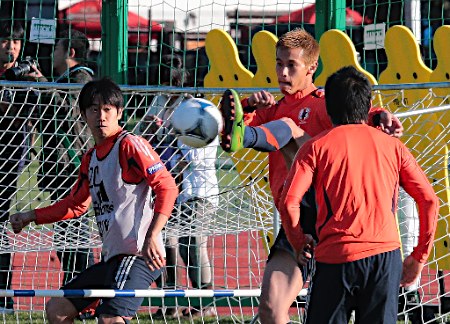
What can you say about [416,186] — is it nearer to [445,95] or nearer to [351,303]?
[351,303]

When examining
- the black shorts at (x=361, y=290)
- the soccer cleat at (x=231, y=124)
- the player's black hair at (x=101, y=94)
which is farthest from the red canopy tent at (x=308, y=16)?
the black shorts at (x=361, y=290)

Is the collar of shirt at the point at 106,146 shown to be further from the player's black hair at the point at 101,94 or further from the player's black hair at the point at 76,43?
the player's black hair at the point at 76,43

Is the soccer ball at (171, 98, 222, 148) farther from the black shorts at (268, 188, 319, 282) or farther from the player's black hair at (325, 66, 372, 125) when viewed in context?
the black shorts at (268, 188, 319, 282)

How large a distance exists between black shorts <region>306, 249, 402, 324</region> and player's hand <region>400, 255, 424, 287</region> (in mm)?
193

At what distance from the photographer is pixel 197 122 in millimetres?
5012

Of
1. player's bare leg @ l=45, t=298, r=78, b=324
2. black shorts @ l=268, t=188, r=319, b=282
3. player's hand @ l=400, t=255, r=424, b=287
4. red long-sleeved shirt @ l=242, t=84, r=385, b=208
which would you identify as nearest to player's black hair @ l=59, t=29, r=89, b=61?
red long-sleeved shirt @ l=242, t=84, r=385, b=208

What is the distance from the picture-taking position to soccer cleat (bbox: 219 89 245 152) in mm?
4965

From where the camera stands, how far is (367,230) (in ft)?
15.9

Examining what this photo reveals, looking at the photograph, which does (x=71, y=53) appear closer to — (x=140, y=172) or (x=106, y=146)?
(x=106, y=146)

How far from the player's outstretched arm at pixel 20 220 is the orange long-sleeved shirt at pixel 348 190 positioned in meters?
1.75

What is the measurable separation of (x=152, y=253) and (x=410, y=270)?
1.29 m

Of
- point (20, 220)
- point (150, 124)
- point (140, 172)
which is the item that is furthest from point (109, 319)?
point (150, 124)

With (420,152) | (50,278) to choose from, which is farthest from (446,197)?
(50,278)

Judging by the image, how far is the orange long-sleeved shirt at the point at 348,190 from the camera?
4859mm
